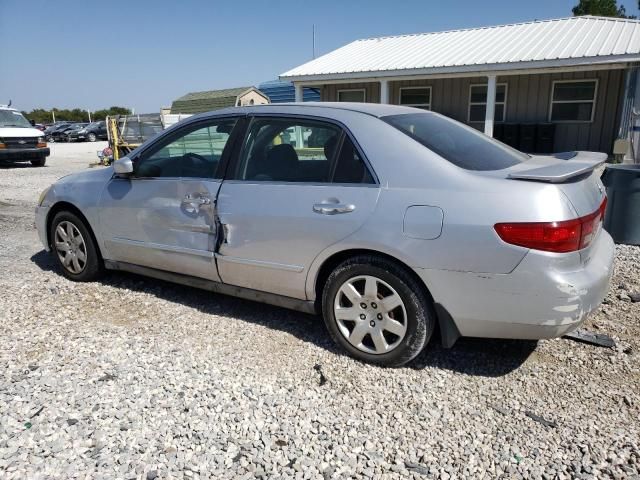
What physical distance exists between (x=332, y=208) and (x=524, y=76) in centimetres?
1413

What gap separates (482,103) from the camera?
15703mm

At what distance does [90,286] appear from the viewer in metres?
4.56

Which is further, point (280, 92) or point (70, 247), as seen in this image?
point (280, 92)

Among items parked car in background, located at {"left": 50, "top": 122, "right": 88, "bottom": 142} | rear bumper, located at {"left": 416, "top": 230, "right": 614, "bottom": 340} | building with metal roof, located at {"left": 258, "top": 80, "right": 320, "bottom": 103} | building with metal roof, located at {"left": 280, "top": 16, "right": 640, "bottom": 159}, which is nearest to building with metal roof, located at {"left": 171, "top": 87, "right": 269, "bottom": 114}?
building with metal roof, located at {"left": 258, "top": 80, "right": 320, "bottom": 103}

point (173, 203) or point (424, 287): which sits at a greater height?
point (173, 203)

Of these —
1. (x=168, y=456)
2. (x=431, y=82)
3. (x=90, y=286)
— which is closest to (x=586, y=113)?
(x=431, y=82)

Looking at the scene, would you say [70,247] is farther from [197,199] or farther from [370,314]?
[370,314]

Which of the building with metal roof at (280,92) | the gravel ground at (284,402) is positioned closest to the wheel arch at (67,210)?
the gravel ground at (284,402)

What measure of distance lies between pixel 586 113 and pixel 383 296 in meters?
13.8

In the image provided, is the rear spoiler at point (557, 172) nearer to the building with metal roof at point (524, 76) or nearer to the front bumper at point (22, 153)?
the building with metal roof at point (524, 76)

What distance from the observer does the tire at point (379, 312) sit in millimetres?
2904

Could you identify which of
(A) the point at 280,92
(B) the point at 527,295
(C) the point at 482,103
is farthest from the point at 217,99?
(B) the point at 527,295

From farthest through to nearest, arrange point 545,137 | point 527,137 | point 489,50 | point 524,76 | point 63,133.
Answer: point 63,133
point 524,76
point 527,137
point 545,137
point 489,50

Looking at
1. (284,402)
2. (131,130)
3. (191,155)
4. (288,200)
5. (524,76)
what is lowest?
(284,402)
